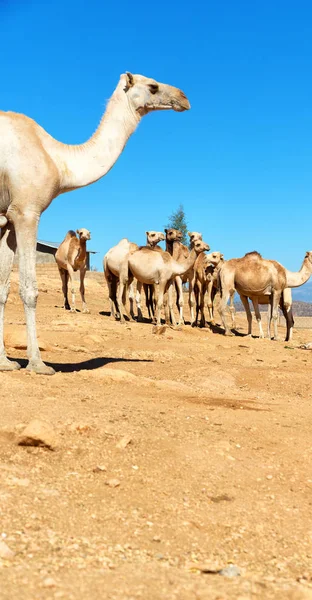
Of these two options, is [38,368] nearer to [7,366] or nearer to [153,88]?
[7,366]

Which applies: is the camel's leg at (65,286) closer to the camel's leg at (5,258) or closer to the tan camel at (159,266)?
the tan camel at (159,266)

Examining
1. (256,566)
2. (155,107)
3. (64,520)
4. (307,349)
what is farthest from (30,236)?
(307,349)

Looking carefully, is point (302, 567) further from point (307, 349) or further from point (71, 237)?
point (71, 237)

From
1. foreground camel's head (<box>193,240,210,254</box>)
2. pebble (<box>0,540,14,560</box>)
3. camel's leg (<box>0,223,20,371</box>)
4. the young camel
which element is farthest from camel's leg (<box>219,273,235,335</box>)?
pebble (<box>0,540,14,560</box>)

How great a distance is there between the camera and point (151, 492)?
410 cm

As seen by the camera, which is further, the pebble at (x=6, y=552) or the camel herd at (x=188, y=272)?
the camel herd at (x=188, y=272)

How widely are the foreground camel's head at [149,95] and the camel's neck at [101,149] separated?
0.10 m

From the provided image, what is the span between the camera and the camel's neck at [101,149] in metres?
7.78

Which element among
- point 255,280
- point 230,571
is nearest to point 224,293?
point 255,280

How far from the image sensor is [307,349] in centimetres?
1454

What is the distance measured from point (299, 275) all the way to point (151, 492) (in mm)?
14856

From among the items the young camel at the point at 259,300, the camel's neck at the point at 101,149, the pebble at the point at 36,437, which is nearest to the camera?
the pebble at the point at 36,437

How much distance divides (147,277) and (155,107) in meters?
9.10

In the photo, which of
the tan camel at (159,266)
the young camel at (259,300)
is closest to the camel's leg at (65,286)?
the tan camel at (159,266)
